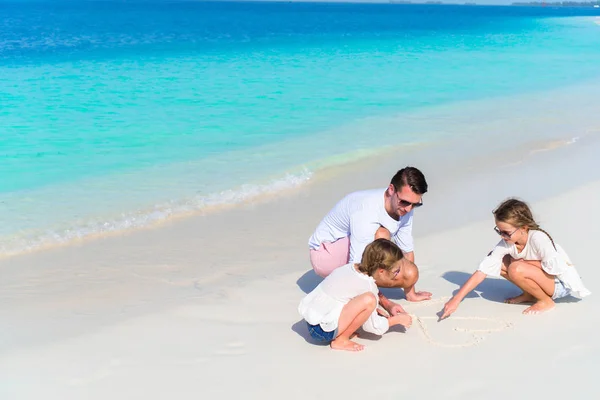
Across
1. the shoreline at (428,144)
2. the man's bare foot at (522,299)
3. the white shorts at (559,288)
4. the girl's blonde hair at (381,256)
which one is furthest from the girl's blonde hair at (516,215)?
Result: the shoreline at (428,144)

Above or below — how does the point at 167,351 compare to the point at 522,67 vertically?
below

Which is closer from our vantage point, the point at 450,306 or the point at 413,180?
the point at 413,180

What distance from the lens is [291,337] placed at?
14.1 ft

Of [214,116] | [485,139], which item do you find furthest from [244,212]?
[214,116]

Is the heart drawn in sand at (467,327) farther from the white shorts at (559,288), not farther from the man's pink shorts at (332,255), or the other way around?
the man's pink shorts at (332,255)

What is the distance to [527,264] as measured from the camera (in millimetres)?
4496

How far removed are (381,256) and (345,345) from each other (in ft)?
1.95

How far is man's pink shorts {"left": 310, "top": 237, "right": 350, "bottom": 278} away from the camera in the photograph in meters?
4.79

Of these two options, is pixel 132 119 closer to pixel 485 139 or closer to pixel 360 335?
pixel 485 139

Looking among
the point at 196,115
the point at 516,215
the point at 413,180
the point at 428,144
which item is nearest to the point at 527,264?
the point at 516,215

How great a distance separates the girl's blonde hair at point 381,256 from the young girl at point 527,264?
0.64 meters

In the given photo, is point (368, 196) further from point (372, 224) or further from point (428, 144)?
point (428, 144)

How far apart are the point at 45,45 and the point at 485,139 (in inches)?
943

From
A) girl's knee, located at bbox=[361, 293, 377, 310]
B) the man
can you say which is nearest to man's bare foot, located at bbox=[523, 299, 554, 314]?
the man
